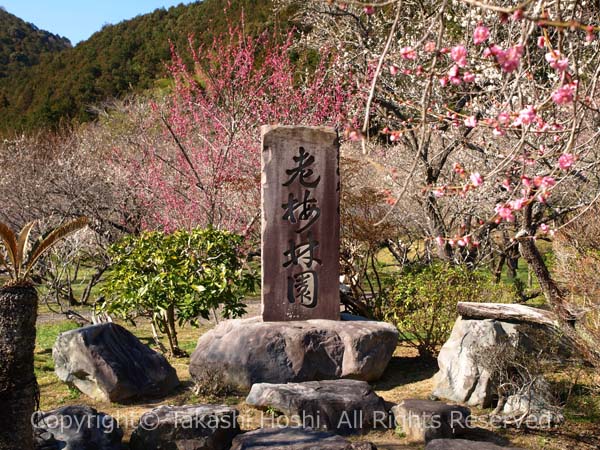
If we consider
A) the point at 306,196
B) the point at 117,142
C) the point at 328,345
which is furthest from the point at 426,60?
the point at 117,142

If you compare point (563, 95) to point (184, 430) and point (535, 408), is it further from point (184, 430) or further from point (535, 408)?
point (535, 408)

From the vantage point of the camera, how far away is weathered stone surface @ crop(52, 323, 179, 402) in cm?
619

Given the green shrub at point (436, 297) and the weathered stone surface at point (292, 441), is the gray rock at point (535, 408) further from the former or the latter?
the green shrub at point (436, 297)

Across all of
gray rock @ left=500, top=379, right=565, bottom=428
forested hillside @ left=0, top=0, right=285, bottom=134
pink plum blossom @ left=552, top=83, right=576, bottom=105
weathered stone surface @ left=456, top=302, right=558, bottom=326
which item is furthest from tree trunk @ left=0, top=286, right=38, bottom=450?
forested hillside @ left=0, top=0, right=285, bottom=134

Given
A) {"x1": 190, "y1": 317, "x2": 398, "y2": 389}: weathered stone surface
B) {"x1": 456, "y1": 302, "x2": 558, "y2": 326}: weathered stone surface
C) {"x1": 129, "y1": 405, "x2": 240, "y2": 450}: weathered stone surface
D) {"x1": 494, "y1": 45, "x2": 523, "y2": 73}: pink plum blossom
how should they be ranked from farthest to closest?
1. {"x1": 190, "y1": 317, "x2": 398, "y2": 389}: weathered stone surface
2. {"x1": 456, "y1": 302, "x2": 558, "y2": 326}: weathered stone surface
3. {"x1": 129, "y1": 405, "x2": 240, "y2": 450}: weathered stone surface
4. {"x1": 494, "y1": 45, "x2": 523, "y2": 73}: pink plum blossom

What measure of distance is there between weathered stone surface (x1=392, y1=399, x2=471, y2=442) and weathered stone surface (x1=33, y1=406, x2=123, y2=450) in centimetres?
242

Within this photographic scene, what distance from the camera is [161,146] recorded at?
20.1m

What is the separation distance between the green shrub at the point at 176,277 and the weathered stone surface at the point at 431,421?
301cm

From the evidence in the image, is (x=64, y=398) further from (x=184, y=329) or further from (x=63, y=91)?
(x=63, y=91)

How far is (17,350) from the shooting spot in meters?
3.71

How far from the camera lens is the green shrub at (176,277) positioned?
7332mm

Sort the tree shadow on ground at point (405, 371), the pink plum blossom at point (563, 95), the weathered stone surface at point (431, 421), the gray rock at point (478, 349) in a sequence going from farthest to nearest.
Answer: the tree shadow on ground at point (405, 371)
the gray rock at point (478, 349)
the weathered stone surface at point (431, 421)
the pink plum blossom at point (563, 95)

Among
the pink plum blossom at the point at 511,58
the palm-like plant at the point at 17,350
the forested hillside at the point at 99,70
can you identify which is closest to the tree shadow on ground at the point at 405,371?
the palm-like plant at the point at 17,350

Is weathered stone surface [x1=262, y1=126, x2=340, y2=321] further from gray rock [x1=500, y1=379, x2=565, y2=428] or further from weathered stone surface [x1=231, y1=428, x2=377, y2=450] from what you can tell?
weathered stone surface [x1=231, y1=428, x2=377, y2=450]
